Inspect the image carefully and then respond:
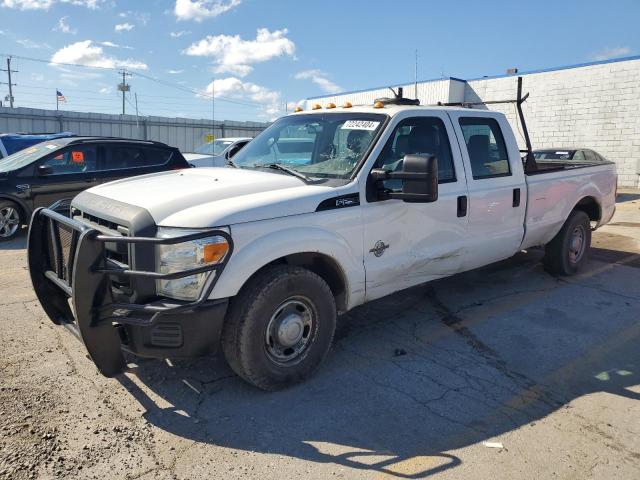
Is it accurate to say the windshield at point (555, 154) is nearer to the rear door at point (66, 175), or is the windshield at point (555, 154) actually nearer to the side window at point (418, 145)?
the side window at point (418, 145)

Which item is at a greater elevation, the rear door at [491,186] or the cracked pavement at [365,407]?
the rear door at [491,186]

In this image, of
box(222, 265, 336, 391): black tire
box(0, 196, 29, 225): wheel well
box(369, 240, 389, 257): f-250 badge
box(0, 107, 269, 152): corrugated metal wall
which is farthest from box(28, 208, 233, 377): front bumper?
box(0, 107, 269, 152): corrugated metal wall

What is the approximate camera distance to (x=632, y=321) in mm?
5070

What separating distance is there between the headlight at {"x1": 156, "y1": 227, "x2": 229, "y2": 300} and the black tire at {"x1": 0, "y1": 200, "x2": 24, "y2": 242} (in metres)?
6.83

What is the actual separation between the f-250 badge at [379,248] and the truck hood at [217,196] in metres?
0.59

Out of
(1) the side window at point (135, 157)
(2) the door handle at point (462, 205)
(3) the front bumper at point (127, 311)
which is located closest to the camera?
(3) the front bumper at point (127, 311)

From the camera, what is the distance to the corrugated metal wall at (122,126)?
862 inches

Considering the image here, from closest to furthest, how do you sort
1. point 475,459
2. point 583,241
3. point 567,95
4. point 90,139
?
point 475,459 → point 583,241 → point 90,139 → point 567,95

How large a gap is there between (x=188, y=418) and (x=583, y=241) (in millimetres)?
5546

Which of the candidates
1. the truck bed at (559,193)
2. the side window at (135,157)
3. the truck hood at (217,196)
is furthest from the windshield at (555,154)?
the truck hood at (217,196)

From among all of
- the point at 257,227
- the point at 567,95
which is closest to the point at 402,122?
the point at 257,227

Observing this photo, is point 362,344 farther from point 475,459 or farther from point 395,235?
point 475,459

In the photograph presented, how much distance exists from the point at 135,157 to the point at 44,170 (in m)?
1.55

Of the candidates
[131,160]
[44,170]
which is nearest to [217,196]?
[44,170]
